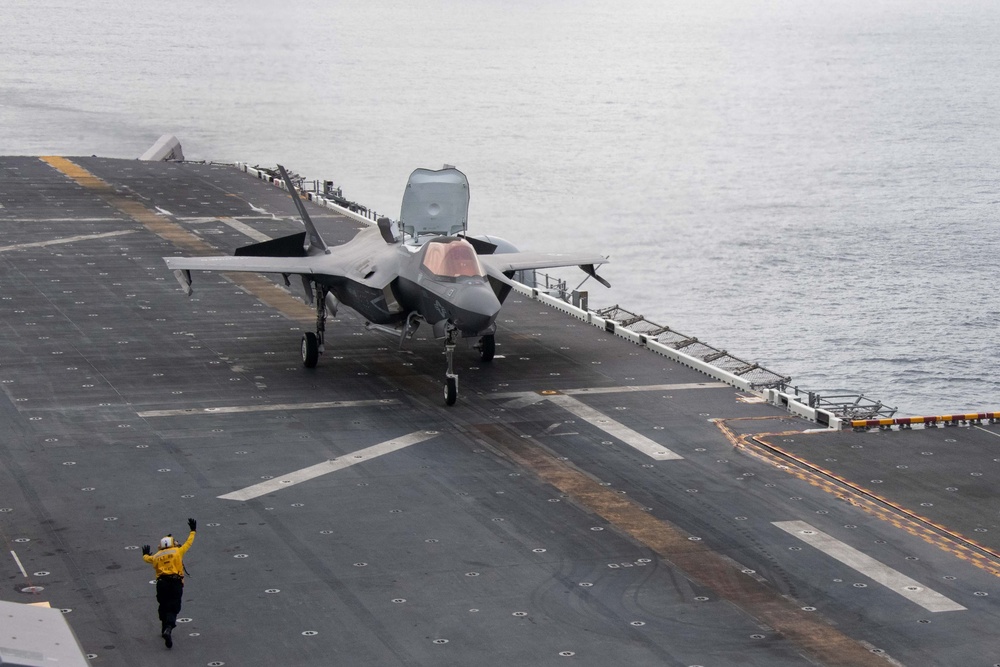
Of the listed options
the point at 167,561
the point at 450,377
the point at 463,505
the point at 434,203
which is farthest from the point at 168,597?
the point at 434,203

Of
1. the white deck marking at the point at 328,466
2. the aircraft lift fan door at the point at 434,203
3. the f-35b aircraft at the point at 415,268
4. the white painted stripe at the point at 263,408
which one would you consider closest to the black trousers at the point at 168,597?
the white deck marking at the point at 328,466

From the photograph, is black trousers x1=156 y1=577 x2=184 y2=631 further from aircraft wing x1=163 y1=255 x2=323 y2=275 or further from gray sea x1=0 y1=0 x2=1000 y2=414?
gray sea x1=0 y1=0 x2=1000 y2=414

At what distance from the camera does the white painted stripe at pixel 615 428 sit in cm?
3111

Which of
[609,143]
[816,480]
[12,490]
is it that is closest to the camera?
[12,490]

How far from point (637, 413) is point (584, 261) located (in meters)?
7.48

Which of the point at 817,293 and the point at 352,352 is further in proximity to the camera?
the point at 817,293

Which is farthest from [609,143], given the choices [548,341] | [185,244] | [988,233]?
[548,341]

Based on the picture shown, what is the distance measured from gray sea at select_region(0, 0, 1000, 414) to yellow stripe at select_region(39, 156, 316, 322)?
27.6 metres

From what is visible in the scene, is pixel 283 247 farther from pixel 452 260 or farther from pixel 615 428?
pixel 615 428

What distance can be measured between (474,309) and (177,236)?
27477 millimetres

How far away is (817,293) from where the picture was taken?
3142 inches

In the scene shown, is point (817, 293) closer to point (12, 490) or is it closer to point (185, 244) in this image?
point (185, 244)

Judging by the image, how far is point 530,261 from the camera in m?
39.6

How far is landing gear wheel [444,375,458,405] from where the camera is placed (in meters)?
33.8
